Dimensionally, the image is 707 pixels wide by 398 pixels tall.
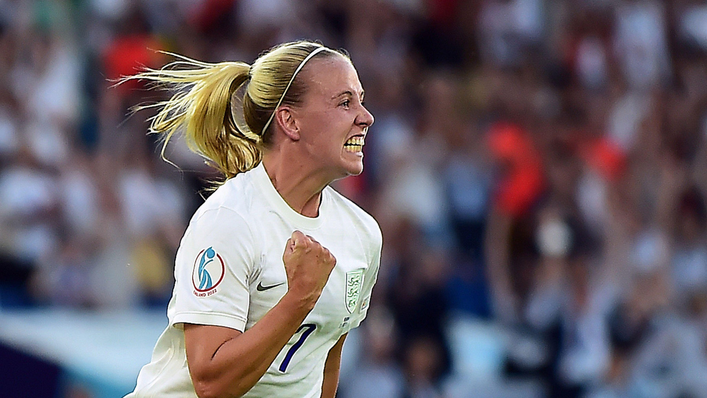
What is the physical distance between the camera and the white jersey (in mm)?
3094

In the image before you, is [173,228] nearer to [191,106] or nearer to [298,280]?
[191,106]

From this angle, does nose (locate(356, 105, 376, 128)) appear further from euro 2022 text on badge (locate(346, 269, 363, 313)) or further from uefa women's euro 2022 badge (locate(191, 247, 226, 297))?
uefa women's euro 2022 badge (locate(191, 247, 226, 297))

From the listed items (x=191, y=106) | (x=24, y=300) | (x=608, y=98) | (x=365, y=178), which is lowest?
(x=24, y=300)

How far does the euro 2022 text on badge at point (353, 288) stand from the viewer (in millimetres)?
3416

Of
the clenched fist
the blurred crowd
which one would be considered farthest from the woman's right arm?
the blurred crowd

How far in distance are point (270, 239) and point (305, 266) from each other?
264 mm

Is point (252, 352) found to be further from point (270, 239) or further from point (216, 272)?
point (270, 239)

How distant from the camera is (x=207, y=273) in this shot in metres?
3.09

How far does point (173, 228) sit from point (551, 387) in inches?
114

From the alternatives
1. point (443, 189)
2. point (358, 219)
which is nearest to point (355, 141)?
point (358, 219)

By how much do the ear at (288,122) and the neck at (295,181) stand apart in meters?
0.08

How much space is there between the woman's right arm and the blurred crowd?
14.4 feet

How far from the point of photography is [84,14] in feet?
27.8

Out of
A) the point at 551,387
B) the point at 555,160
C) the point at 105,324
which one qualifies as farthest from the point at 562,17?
the point at 105,324
